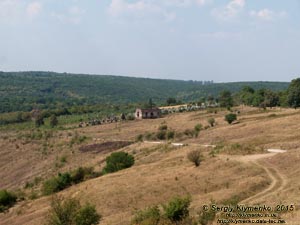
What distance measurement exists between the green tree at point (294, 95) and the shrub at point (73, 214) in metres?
71.8

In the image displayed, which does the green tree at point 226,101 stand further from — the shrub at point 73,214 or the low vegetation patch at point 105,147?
the shrub at point 73,214

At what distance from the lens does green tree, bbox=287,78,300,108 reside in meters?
92.2

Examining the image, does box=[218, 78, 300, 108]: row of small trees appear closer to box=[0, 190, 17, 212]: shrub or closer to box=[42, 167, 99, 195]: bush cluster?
box=[42, 167, 99, 195]: bush cluster

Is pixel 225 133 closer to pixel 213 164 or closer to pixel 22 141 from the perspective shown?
pixel 213 164

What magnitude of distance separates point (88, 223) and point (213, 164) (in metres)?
17.0

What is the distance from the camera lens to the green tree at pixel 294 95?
92.2 meters

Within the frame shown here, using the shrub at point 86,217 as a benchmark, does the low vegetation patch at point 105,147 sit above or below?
below

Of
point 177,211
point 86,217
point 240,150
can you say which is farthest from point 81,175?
point 177,211

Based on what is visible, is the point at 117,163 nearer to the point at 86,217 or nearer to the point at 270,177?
the point at 270,177

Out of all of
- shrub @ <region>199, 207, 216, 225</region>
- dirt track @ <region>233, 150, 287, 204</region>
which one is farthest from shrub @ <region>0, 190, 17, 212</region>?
shrub @ <region>199, 207, 216, 225</region>

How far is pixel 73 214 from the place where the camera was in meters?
28.7

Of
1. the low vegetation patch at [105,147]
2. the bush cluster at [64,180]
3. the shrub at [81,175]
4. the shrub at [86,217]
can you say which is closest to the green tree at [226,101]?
the low vegetation patch at [105,147]

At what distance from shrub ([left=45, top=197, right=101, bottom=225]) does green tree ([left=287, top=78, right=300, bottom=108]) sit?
71751 millimetres

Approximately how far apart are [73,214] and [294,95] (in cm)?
7397
